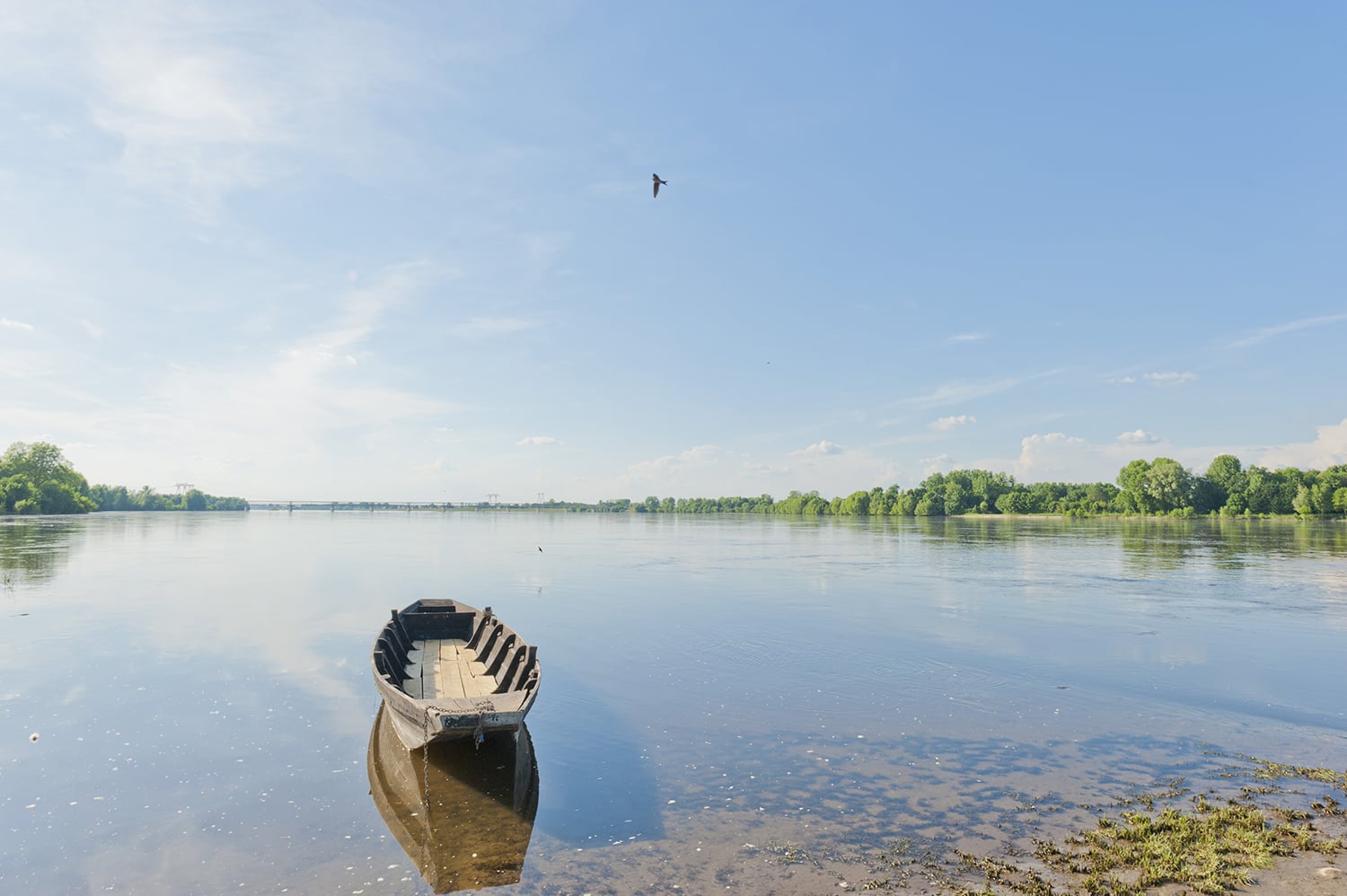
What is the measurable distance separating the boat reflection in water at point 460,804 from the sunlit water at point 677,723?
29cm

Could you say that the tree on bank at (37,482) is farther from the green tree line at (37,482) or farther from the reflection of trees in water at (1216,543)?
the reflection of trees in water at (1216,543)

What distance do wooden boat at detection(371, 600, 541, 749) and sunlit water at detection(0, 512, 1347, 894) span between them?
55.6 inches

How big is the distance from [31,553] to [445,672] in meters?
63.3

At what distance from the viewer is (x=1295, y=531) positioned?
323ft

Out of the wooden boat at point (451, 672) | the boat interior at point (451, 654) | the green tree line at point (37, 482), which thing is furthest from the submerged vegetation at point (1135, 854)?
the green tree line at point (37, 482)

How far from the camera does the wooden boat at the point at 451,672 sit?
1170cm

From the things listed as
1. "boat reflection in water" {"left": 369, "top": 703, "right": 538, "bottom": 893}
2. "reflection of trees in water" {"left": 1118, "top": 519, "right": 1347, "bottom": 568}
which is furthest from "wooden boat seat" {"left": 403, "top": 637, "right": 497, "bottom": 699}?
"reflection of trees in water" {"left": 1118, "top": 519, "right": 1347, "bottom": 568}

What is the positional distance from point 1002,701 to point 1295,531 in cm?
11043

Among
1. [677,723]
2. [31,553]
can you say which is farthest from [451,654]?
[31,553]

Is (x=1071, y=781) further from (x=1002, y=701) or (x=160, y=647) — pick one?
(x=160, y=647)

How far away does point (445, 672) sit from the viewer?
1833cm

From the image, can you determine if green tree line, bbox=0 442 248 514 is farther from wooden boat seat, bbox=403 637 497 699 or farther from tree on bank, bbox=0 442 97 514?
wooden boat seat, bbox=403 637 497 699

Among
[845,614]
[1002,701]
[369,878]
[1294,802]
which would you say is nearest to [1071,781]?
[1294,802]

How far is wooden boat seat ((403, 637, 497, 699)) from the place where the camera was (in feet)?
52.8
